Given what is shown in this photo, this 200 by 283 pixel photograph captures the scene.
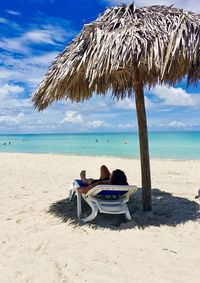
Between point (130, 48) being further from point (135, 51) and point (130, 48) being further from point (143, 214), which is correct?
point (143, 214)

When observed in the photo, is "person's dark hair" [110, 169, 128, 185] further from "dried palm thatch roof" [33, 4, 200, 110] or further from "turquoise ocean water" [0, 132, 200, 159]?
"turquoise ocean water" [0, 132, 200, 159]

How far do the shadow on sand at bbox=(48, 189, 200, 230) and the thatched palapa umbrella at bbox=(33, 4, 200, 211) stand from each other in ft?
1.03

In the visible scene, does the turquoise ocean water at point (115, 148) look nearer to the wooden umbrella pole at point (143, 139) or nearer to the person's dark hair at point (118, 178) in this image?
the wooden umbrella pole at point (143, 139)

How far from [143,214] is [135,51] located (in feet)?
8.22

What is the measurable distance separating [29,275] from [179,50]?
10.9 feet

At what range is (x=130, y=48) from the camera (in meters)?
4.29

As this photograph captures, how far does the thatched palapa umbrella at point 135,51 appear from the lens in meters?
4.30

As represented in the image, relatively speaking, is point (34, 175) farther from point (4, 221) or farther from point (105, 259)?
point (105, 259)

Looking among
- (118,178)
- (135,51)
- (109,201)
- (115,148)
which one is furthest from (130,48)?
(115,148)

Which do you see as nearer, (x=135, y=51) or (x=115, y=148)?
(x=135, y=51)

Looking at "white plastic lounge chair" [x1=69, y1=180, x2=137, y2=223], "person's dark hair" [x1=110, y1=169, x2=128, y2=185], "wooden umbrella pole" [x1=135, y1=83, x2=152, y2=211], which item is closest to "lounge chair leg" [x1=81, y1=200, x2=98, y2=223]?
"white plastic lounge chair" [x1=69, y1=180, x2=137, y2=223]

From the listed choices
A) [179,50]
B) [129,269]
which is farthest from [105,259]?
[179,50]

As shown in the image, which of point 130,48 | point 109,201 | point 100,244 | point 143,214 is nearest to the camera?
point 100,244

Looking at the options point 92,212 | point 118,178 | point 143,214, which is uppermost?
point 118,178
